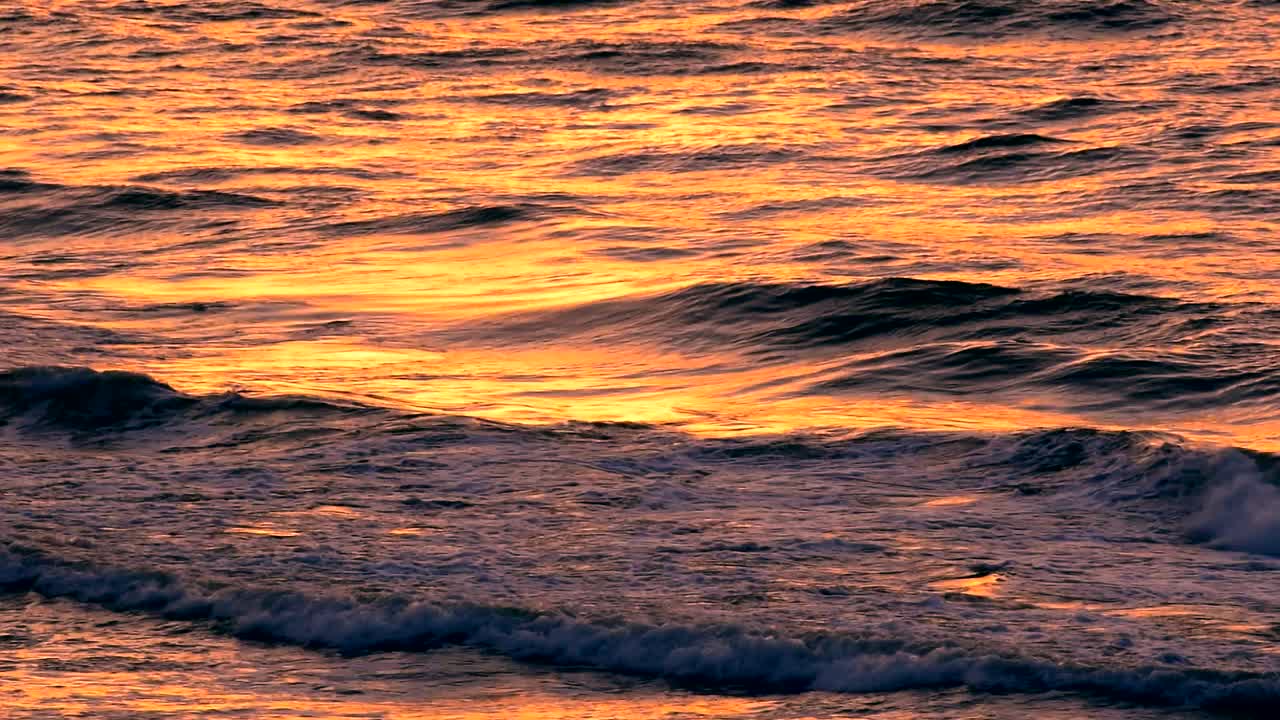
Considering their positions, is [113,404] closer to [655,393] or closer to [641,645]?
[655,393]

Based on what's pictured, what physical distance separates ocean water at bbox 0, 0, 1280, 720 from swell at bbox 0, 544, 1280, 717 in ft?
0.06

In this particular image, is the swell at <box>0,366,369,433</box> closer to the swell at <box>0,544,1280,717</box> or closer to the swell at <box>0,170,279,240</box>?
the swell at <box>0,544,1280,717</box>

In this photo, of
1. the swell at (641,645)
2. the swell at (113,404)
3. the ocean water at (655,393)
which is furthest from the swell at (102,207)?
the swell at (641,645)

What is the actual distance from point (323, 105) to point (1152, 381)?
1381 centimetres

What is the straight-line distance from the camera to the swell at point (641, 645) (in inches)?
268

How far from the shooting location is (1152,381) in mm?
11281

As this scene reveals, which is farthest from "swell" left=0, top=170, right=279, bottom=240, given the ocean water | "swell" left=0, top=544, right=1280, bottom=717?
"swell" left=0, top=544, right=1280, bottom=717

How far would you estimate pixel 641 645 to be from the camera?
724cm

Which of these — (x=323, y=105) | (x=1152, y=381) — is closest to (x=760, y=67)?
(x=323, y=105)

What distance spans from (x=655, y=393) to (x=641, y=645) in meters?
4.23

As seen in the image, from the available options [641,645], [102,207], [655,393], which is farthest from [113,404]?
[102,207]

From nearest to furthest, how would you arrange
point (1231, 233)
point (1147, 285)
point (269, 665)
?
point (269, 665), point (1147, 285), point (1231, 233)

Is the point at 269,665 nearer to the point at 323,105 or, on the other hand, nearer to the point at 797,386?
the point at 797,386

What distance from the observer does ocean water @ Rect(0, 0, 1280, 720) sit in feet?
23.6
